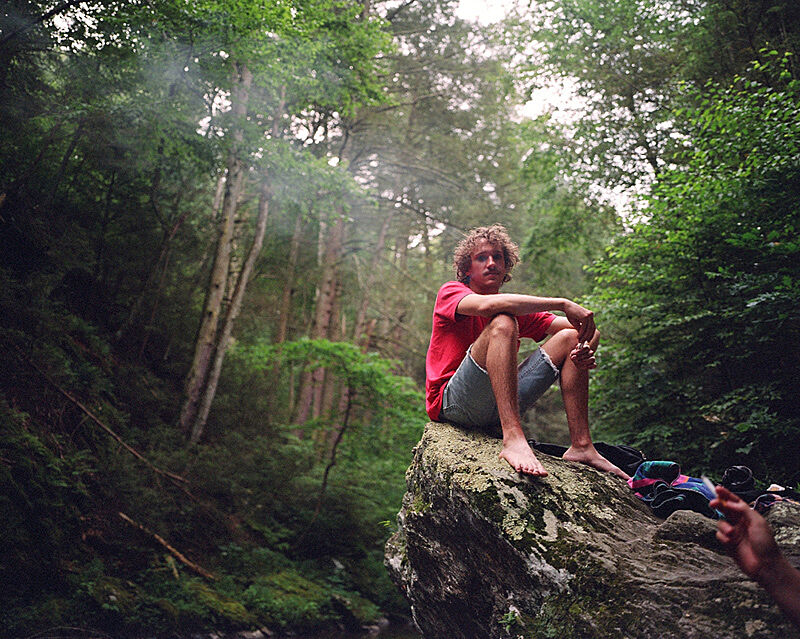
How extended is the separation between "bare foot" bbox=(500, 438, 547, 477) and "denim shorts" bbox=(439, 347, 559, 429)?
1.11 ft

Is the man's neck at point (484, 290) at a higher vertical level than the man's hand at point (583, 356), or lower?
higher

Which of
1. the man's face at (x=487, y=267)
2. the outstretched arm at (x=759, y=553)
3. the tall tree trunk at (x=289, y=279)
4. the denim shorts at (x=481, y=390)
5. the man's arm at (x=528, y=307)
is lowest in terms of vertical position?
the outstretched arm at (x=759, y=553)

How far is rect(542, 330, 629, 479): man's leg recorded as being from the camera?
3.19m

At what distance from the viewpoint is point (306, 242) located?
52.7 ft

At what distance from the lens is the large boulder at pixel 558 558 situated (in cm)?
203

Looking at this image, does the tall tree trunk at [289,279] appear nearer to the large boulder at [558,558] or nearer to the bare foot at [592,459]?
the large boulder at [558,558]

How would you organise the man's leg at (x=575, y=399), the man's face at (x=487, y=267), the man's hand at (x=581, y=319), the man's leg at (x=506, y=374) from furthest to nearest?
the man's face at (x=487, y=267) < the man's leg at (x=575, y=399) < the man's hand at (x=581, y=319) < the man's leg at (x=506, y=374)

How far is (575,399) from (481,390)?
1.78ft

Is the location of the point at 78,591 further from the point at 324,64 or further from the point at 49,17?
the point at 324,64

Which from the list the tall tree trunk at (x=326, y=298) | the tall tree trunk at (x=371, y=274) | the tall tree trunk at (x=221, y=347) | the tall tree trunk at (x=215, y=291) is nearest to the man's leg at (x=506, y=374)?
the tall tree trunk at (x=221, y=347)

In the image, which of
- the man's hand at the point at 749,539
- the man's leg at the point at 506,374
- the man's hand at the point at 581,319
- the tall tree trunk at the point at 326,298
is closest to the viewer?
the man's hand at the point at 749,539

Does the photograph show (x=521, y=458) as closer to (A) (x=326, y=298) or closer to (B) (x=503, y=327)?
(B) (x=503, y=327)

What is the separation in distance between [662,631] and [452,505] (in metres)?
1.11

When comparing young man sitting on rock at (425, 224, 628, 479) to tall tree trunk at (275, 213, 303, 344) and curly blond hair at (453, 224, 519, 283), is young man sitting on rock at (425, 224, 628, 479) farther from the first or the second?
tall tree trunk at (275, 213, 303, 344)
